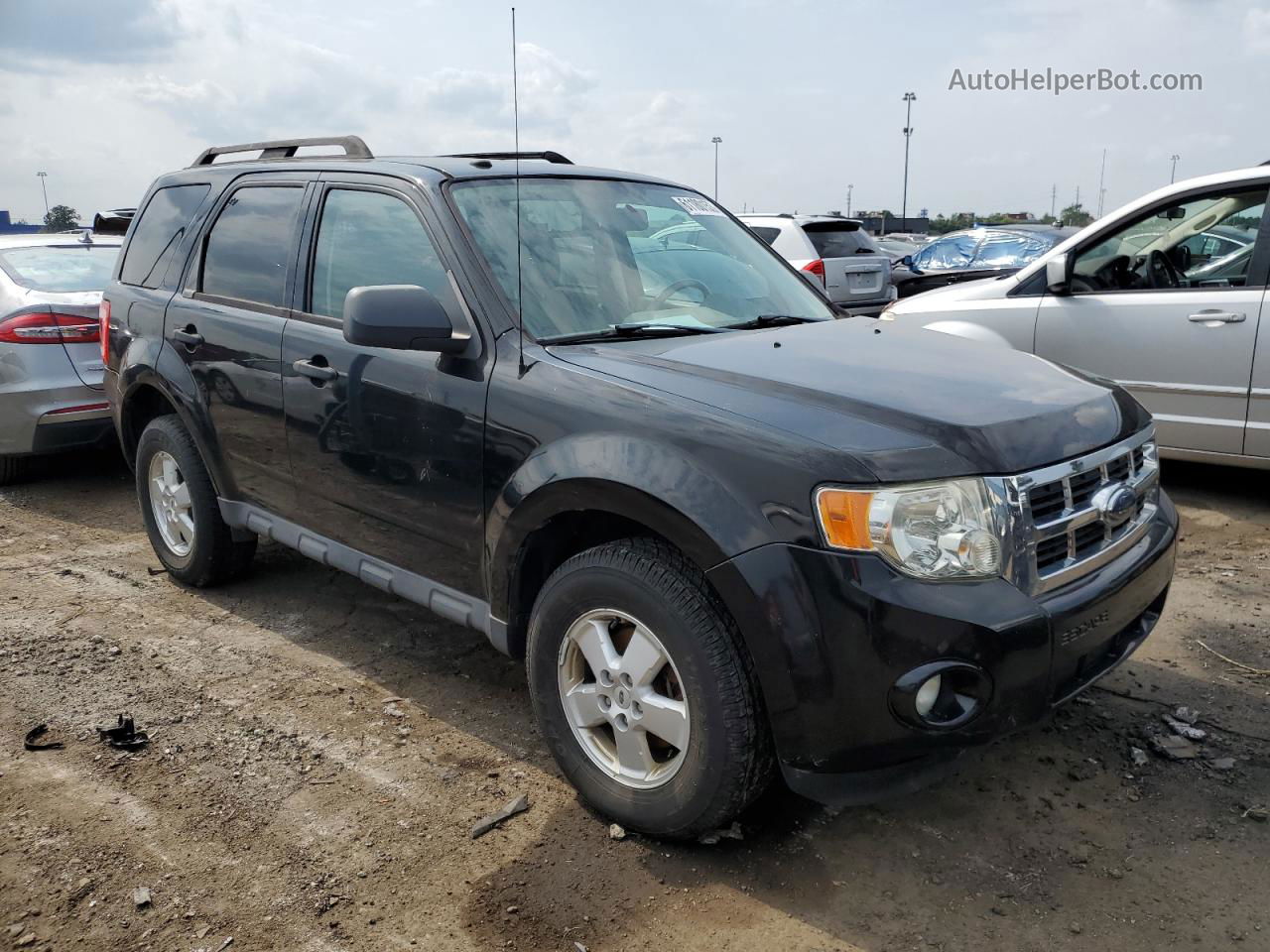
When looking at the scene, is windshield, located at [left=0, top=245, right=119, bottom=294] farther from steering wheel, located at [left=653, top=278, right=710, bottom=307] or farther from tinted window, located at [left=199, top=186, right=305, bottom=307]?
steering wheel, located at [left=653, top=278, right=710, bottom=307]

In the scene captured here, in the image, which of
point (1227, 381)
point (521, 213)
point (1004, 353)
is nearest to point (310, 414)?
point (521, 213)

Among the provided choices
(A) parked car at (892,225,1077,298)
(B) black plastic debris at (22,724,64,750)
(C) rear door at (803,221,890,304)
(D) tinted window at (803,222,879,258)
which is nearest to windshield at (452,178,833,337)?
(B) black plastic debris at (22,724,64,750)

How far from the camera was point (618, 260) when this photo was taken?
3537mm

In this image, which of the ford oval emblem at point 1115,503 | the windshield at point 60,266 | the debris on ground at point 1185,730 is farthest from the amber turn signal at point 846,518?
the windshield at point 60,266

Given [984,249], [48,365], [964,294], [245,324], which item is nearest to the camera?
[245,324]

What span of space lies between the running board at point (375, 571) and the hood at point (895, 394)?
2.87 feet

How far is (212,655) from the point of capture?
4184mm

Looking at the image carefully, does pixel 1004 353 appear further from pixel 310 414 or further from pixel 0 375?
pixel 0 375

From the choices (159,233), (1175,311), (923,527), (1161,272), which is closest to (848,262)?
(1161,272)

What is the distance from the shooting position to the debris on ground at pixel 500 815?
9.64ft

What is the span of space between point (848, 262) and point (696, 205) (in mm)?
6578

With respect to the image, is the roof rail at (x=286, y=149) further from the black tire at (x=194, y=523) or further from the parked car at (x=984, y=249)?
the parked car at (x=984, y=249)

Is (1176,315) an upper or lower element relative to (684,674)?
upper

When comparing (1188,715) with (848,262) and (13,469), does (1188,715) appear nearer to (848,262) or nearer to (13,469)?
(13,469)
